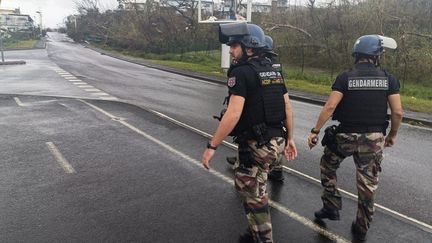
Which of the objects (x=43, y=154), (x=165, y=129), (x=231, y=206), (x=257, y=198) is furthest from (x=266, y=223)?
(x=165, y=129)

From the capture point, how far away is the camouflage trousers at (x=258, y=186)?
3418 millimetres

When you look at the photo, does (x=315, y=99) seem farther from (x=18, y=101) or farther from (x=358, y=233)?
(x=358, y=233)

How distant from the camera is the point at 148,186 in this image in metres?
5.26

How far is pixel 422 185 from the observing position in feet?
18.3

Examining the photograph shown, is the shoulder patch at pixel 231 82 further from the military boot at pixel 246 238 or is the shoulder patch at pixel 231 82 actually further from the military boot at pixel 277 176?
the military boot at pixel 277 176

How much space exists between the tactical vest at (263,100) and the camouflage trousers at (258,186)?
0.18 m

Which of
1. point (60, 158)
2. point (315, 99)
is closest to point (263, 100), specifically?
point (60, 158)

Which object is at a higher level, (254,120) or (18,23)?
(18,23)

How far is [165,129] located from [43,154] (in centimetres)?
274

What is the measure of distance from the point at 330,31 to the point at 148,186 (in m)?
22.8

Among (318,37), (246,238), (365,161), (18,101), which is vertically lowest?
(246,238)

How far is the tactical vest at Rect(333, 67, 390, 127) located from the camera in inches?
148

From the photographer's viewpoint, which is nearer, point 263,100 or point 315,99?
point 263,100

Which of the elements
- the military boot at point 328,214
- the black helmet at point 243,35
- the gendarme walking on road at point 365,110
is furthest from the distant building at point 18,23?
the gendarme walking on road at point 365,110
